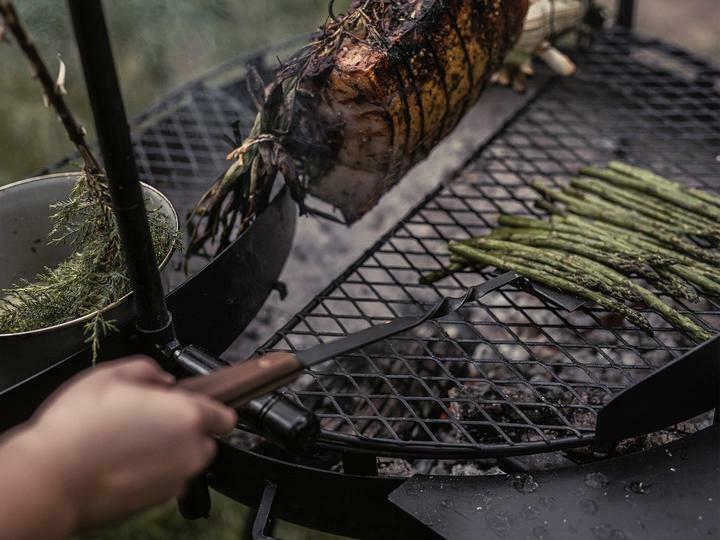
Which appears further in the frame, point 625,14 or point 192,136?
point 625,14

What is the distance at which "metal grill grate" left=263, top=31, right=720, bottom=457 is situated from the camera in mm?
2338

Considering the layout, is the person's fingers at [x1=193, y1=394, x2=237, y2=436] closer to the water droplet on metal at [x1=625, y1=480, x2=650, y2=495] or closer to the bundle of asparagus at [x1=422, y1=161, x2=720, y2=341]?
the water droplet on metal at [x1=625, y1=480, x2=650, y2=495]

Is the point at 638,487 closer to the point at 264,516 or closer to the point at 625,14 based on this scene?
the point at 264,516

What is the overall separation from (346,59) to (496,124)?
6.25 feet

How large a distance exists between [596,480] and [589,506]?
9cm

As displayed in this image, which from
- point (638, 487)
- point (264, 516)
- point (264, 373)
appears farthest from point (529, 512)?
point (264, 373)

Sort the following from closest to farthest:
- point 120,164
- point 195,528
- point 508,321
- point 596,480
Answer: point 120,164 < point 596,480 < point 508,321 < point 195,528

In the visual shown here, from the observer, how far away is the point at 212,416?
1210 millimetres

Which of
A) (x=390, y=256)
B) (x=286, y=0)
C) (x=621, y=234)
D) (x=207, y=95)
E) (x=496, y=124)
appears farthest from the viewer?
(x=286, y=0)

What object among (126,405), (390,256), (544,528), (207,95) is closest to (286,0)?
A: (207,95)

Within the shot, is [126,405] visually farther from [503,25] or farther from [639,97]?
[639,97]

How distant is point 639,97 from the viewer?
420 cm

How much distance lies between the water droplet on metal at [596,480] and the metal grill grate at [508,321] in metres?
0.10

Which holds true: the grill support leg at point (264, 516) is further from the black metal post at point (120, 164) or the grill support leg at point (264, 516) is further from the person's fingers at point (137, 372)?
the person's fingers at point (137, 372)
